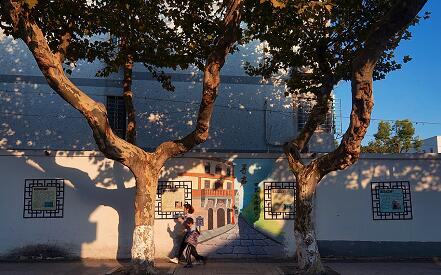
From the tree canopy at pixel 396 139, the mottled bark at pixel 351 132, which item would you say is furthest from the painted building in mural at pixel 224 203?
the tree canopy at pixel 396 139

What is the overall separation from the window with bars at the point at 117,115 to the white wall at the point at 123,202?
4.10m

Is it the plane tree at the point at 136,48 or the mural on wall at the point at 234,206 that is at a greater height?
the plane tree at the point at 136,48

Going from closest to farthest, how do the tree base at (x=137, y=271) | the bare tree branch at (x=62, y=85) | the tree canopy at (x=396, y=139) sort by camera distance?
the bare tree branch at (x=62, y=85)
the tree base at (x=137, y=271)
the tree canopy at (x=396, y=139)

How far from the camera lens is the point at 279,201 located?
11.9 metres

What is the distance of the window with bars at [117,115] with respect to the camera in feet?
51.4

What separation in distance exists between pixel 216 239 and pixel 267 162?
2318 mm

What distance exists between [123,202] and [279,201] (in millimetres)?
3892

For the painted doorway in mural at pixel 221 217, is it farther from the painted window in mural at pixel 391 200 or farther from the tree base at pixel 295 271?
the painted window in mural at pixel 391 200

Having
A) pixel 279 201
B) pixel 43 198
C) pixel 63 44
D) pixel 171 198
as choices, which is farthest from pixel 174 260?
pixel 63 44

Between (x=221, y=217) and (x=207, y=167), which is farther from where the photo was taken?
(x=207, y=167)

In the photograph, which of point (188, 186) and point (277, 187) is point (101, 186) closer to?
point (188, 186)

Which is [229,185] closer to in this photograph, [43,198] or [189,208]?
[189,208]

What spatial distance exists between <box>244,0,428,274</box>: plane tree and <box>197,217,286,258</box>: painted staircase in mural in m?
1.43

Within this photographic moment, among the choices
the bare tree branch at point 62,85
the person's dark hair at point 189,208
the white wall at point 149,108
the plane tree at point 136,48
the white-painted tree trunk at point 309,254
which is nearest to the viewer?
the bare tree branch at point 62,85
